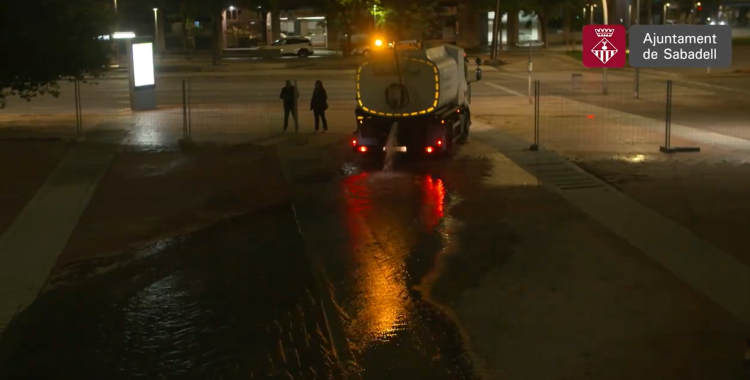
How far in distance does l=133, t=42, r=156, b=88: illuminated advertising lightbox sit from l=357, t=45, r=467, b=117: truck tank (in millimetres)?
12702

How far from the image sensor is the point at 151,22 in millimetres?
84250

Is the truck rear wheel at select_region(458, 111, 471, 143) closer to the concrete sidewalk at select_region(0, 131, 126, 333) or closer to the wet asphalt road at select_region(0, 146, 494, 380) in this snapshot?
the concrete sidewalk at select_region(0, 131, 126, 333)

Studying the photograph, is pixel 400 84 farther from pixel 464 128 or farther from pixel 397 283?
pixel 397 283

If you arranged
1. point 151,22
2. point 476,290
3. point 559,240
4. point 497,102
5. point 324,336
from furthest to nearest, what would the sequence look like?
point 151,22 → point 497,102 → point 559,240 → point 476,290 → point 324,336

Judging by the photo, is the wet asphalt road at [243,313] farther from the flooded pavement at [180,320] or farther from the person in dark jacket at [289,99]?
the person in dark jacket at [289,99]

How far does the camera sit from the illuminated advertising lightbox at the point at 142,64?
99.7 feet

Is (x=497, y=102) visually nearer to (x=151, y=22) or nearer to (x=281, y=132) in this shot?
(x=281, y=132)

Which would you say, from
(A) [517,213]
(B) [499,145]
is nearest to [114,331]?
(A) [517,213]

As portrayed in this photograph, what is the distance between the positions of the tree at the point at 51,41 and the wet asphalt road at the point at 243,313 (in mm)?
9150

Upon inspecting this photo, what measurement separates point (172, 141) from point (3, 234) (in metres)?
9.98

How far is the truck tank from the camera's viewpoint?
778 inches

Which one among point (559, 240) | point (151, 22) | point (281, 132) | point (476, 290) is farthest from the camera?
point (151, 22)

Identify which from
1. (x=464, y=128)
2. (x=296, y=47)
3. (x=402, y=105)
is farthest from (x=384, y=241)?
(x=296, y=47)

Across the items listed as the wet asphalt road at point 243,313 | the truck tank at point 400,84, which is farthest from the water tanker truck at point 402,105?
the wet asphalt road at point 243,313
